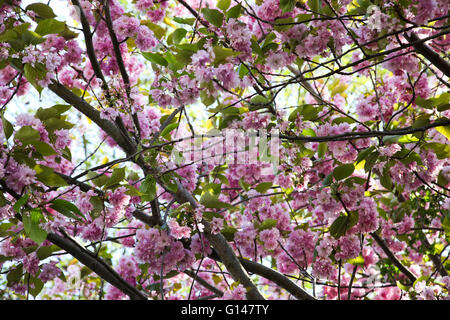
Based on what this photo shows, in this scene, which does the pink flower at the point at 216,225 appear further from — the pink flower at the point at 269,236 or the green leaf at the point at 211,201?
the pink flower at the point at 269,236

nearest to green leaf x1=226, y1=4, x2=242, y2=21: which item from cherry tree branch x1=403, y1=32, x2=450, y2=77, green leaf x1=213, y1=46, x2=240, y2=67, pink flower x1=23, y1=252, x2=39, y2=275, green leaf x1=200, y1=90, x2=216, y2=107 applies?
green leaf x1=213, y1=46, x2=240, y2=67

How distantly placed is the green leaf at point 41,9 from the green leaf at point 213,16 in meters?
0.92

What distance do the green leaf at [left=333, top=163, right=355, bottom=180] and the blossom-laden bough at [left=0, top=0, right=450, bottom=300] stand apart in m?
0.01

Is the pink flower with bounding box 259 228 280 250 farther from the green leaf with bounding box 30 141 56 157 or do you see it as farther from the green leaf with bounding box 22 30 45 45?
the green leaf with bounding box 22 30 45 45

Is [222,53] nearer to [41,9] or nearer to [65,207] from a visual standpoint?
[65,207]

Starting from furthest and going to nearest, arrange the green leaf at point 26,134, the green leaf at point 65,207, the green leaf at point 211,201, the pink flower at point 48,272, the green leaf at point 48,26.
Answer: the pink flower at point 48,272
the green leaf at point 211,201
the green leaf at point 48,26
the green leaf at point 65,207
the green leaf at point 26,134

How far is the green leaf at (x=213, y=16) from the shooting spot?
6.39ft

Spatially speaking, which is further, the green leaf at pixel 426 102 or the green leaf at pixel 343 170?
the green leaf at pixel 343 170

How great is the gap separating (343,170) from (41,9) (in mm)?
1824

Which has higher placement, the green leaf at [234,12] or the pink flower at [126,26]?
the pink flower at [126,26]

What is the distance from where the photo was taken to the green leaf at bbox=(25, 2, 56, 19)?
228cm

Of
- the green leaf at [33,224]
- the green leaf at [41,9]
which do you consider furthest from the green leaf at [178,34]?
the green leaf at [33,224]

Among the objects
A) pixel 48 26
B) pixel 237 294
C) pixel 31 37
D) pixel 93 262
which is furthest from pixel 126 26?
pixel 237 294

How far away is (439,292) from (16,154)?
227 centimetres
